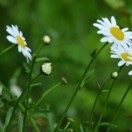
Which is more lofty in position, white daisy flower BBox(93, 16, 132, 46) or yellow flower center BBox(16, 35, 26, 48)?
white daisy flower BBox(93, 16, 132, 46)

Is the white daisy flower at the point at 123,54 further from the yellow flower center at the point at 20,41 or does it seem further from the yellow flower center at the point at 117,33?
the yellow flower center at the point at 20,41

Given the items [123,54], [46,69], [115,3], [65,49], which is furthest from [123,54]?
[65,49]

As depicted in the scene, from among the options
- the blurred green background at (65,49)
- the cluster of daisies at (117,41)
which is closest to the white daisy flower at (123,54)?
the cluster of daisies at (117,41)

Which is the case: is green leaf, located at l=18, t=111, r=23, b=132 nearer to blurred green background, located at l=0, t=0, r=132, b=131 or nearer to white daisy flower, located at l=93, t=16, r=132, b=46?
white daisy flower, located at l=93, t=16, r=132, b=46

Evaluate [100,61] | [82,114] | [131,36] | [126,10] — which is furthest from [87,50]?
[131,36]

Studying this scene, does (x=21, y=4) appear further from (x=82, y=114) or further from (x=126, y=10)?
(x=126, y=10)

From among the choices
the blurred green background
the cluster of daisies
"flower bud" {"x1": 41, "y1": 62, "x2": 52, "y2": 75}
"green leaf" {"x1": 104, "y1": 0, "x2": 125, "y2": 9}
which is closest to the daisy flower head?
the cluster of daisies
